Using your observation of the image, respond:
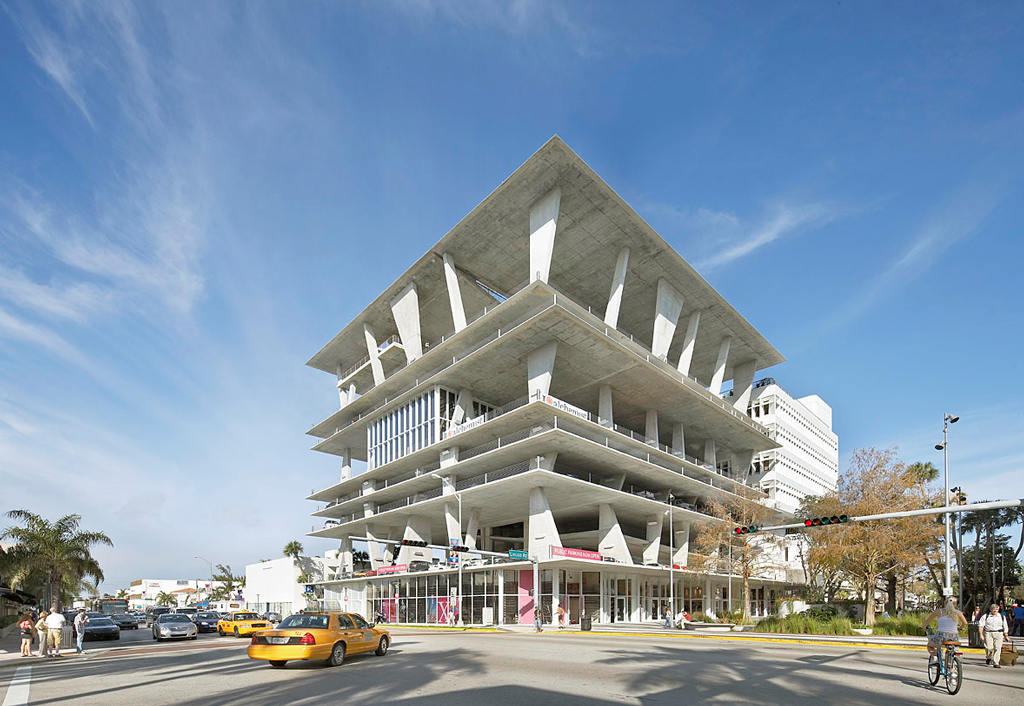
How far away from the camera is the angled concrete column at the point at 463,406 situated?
184ft

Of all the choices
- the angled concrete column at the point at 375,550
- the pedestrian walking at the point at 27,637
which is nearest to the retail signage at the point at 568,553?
the angled concrete column at the point at 375,550

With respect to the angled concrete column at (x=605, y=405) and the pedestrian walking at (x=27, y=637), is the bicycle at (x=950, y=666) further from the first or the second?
the angled concrete column at (x=605, y=405)

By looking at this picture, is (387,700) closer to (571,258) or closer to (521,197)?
(521,197)

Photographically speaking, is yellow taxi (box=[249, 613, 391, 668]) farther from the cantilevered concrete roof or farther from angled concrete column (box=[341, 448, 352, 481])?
angled concrete column (box=[341, 448, 352, 481])

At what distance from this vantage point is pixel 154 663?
19875 millimetres

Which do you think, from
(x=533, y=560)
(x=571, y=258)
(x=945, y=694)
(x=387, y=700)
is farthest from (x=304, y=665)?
(x=571, y=258)

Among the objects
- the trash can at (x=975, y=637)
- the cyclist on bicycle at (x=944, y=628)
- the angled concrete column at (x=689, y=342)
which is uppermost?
the angled concrete column at (x=689, y=342)

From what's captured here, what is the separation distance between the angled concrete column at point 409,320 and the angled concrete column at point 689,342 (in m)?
23.8

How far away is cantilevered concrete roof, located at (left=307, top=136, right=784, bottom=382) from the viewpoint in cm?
4672

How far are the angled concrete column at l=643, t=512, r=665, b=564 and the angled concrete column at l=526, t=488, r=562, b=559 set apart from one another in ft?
35.4

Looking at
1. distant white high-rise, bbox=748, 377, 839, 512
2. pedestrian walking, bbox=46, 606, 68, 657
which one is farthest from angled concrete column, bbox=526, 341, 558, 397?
distant white high-rise, bbox=748, 377, 839, 512

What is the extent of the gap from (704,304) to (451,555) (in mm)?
32903

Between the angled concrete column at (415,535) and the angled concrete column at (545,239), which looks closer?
the angled concrete column at (545,239)

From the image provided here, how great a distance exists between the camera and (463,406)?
187ft
